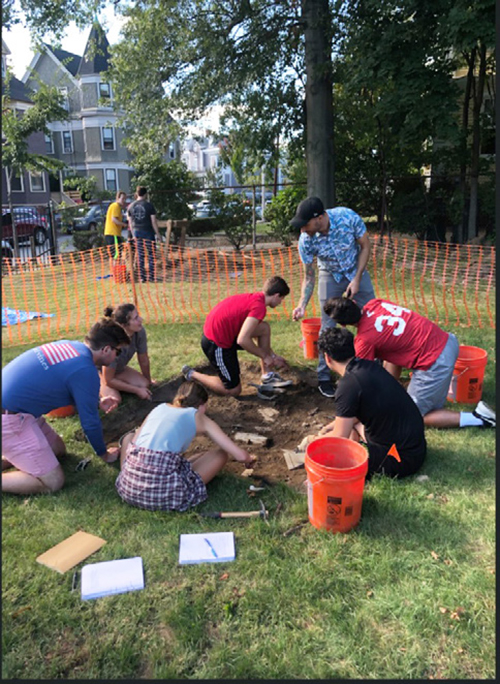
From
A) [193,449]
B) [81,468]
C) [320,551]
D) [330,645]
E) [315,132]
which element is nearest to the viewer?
[330,645]

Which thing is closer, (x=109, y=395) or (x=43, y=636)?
(x=43, y=636)

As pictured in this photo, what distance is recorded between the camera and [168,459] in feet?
10.9

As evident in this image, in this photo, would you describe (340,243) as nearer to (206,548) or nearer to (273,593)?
(206,548)

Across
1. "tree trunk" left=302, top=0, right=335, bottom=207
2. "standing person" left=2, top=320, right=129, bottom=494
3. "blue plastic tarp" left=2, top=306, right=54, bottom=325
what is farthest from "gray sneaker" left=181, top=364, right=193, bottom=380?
"tree trunk" left=302, top=0, right=335, bottom=207

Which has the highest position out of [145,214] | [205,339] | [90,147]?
[90,147]

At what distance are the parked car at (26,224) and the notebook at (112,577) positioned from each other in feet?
52.9

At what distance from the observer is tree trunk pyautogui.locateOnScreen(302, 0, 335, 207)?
980 centimetres

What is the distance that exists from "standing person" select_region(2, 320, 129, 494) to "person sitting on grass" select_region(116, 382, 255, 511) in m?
0.50

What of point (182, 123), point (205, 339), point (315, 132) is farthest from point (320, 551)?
point (182, 123)

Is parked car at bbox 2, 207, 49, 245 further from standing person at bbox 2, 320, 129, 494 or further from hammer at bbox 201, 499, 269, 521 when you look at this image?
hammer at bbox 201, 499, 269, 521

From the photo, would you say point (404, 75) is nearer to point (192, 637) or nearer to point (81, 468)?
point (81, 468)

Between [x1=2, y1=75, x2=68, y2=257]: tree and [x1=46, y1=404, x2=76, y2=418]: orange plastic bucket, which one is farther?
[x1=2, y1=75, x2=68, y2=257]: tree

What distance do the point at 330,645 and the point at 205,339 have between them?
11.0 feet

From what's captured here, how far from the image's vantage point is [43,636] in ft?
8.13
